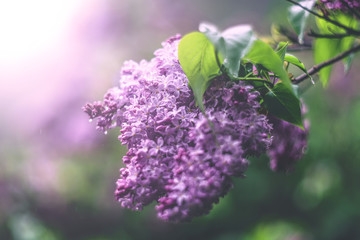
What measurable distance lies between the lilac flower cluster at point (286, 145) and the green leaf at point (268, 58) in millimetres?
224

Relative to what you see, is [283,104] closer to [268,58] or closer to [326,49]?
[268,58]

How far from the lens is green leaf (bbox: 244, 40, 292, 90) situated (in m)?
0.64

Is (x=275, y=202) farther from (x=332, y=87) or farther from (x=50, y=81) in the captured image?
(x=50, y=81)

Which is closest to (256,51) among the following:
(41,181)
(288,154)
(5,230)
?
(288,154)

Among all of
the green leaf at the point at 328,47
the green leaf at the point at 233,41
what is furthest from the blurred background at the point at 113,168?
the green leaf at the point at 233,41

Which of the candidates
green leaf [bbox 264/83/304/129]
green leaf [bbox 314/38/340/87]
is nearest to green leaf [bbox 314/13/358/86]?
green leaf [bbox 314/38/340/87]

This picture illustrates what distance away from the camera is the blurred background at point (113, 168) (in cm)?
269

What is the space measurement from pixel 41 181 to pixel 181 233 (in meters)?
1.16

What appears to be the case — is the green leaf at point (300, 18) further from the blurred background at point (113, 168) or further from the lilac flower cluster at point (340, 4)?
the blurred background at point (113, 168)

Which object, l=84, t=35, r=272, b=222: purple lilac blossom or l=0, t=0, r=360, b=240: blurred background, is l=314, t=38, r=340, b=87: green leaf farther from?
l=0, t=0, r=360, b=240: blurred background

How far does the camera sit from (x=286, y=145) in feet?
3.27

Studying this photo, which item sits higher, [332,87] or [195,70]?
[332,87]

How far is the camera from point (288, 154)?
1.02 m

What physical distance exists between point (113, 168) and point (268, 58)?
2.23 m
